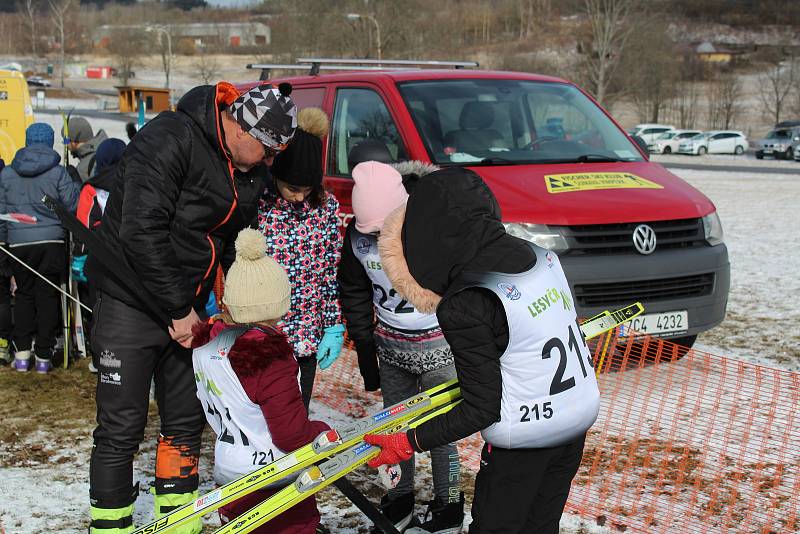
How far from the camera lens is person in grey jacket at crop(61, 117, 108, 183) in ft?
23.3

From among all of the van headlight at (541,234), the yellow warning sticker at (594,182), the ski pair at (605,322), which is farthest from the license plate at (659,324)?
the ski pair at (605,322)

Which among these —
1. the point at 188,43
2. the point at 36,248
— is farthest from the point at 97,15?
the point at 36,248

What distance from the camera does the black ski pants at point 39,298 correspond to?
19.7 ft

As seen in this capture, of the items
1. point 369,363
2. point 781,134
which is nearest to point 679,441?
point 369,363

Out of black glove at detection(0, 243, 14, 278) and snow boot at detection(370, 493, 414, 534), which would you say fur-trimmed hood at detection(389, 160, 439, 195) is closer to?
snow boot at detection(370, 493, 414, 534)

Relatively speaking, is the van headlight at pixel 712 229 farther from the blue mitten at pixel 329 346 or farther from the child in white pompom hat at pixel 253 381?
the child in white pompom hat at pixel 253 381

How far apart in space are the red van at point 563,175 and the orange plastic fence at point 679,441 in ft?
1.12

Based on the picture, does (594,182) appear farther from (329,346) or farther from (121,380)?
(121,380)

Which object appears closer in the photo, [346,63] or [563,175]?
[563,175]

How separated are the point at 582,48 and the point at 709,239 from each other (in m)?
54.6

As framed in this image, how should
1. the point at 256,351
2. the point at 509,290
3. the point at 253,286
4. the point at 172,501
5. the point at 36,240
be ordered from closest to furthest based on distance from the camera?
the point at 509,290 → the point at 256,351 → the point at 253,286 → the point at 172,501 → the point at 36,240

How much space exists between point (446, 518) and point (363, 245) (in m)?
1.24

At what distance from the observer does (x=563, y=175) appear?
550 centimetres

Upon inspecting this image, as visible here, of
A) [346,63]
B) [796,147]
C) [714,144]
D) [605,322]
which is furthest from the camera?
[714,144]
